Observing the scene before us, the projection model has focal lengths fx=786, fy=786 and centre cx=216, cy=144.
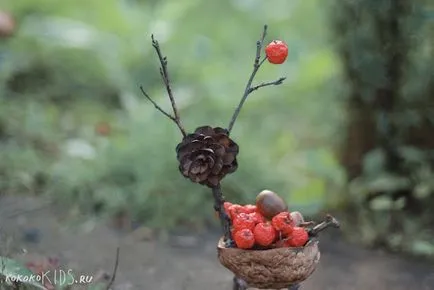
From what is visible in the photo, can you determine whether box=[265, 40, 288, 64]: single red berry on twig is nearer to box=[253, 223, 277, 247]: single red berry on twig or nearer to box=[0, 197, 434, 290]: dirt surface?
box=[253, 223, 277, 247]: single red berry on twig

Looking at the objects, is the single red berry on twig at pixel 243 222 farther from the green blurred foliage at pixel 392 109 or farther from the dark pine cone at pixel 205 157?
the green blurred foliage at pixel 392 109

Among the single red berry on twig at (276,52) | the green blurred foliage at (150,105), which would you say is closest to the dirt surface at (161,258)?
the green blurred foliage at (150,105)

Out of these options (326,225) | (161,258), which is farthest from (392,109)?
(326,225)

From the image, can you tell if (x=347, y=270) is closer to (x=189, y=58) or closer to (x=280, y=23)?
(x=189, y=58)

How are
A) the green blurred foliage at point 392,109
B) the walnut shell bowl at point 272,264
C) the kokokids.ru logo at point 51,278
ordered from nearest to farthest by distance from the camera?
the walnut shell bowl at point 272,264, the kokokids.ru logo at point 51,278, the green blurred foliage at point 392,109

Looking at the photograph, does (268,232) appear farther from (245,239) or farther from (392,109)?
(392,109)

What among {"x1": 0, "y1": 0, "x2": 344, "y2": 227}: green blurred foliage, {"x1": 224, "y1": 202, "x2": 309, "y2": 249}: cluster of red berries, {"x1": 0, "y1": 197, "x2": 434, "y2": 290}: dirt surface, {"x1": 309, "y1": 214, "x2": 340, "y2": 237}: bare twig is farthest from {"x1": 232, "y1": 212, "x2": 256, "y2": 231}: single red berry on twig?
{"x1": 0, "y1": 0, "x2": 344, "y2": 227}: green blurred foliage

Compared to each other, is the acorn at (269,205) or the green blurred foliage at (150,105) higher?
the green blurred foliage at (150,105)

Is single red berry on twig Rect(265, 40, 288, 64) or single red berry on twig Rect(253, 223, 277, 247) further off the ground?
single red berry on twig Rect(265, 40, 288, 64)
